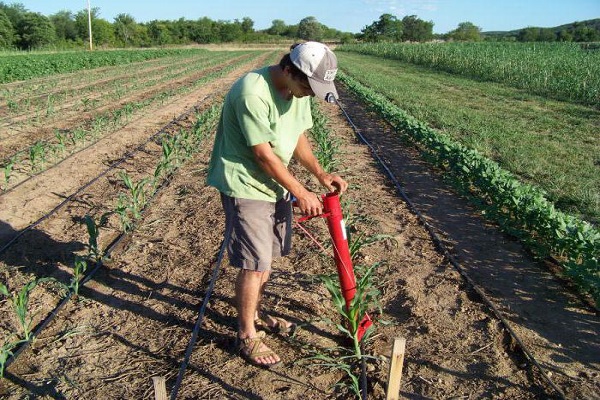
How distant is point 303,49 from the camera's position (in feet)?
7.86

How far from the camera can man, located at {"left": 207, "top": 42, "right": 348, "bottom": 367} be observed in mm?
2432

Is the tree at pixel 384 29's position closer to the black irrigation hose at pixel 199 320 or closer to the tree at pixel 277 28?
the tree at pixel 277 28

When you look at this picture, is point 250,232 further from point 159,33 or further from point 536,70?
point 159,33

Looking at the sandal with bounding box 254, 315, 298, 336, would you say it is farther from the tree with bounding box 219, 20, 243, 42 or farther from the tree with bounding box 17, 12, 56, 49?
the tree with bounding box 219, 20, 243, 42

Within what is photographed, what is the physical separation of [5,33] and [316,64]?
178 feet

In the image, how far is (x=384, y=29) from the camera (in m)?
82.3

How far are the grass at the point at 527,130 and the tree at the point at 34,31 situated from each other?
1760 inches

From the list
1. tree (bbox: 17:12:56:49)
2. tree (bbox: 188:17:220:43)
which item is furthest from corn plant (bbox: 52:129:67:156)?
tree (bbox: 188:17:220:43)

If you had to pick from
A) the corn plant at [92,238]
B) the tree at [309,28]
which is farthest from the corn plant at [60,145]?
the tree at [309,28]

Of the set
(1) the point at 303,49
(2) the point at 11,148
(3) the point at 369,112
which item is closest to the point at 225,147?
(1) the point at 303,49

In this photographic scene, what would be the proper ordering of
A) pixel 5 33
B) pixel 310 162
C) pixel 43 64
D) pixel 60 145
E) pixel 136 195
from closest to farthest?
pixel 310 162, pixel 136 195, pixel 60 145, pixel 43 64, pixel 5 33

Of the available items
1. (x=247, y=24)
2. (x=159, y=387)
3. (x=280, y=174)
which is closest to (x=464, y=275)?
(x=280, y=174)

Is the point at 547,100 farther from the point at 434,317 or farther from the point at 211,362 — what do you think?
the point at 211,362

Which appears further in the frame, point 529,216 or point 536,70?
point 536,70
